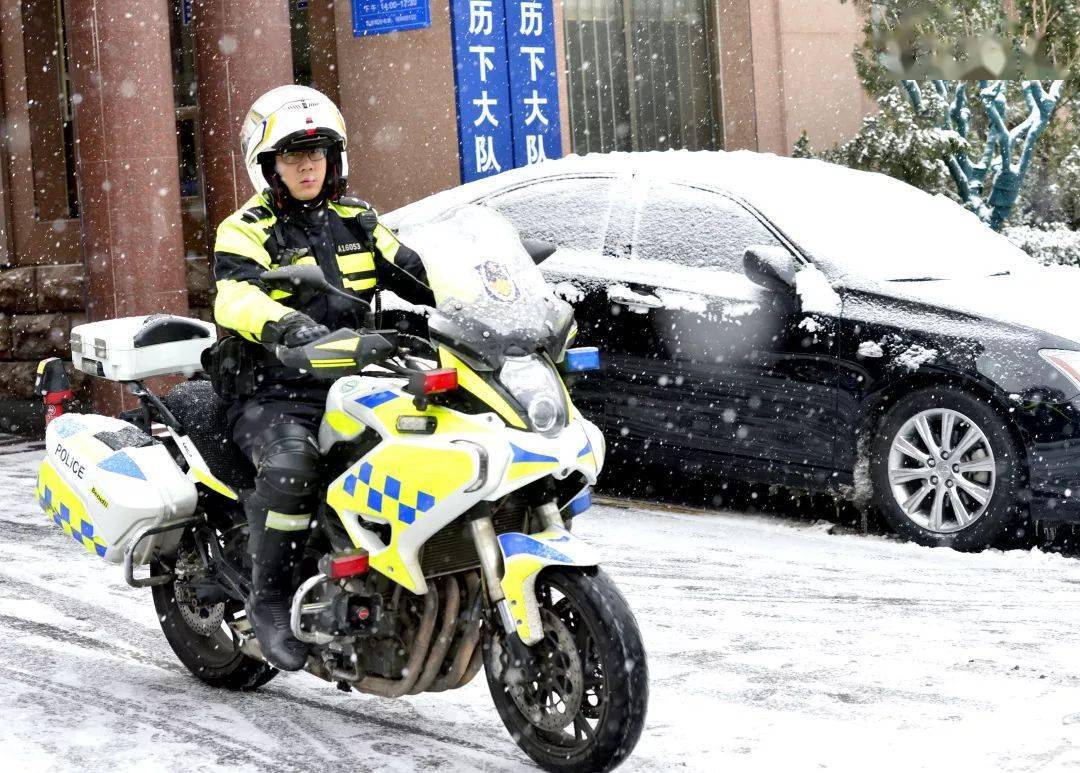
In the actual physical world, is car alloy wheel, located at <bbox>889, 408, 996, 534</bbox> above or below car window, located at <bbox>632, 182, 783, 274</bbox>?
below

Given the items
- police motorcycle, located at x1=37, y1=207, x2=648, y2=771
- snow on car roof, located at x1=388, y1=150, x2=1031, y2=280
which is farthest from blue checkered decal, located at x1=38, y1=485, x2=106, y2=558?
snow on car roof, located at x1=388, y1=150, x2=1031, y2=280

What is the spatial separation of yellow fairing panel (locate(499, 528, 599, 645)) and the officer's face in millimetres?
1324

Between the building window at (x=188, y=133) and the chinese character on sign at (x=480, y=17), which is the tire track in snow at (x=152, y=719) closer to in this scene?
the chinese character on sign at (x=480, y=17)

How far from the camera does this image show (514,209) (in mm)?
8719

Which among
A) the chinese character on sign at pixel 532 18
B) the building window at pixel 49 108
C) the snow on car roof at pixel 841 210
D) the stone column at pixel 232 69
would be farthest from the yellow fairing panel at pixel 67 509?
the building window at pixel 49 108

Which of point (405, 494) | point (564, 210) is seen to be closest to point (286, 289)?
point (405, 494)

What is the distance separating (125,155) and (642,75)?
17.5 feet

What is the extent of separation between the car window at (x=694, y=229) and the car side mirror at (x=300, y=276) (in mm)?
3866

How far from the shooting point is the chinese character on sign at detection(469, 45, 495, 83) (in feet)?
38.9

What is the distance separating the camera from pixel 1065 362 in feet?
23.0

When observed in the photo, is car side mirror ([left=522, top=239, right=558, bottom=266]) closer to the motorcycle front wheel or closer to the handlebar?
the handlebar

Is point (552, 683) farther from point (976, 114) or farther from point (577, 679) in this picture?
point (976, 114)

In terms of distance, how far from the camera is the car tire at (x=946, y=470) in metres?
7.05

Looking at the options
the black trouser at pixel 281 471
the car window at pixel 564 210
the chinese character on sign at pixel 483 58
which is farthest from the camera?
the chinese character on sign at pixel 483 58
